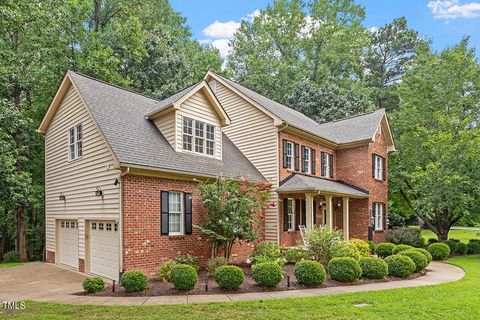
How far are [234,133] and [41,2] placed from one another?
12.0 metres

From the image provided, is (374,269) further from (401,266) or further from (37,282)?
(37,282)

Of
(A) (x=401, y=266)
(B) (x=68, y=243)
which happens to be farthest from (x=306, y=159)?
(B) (x=68, y=243)

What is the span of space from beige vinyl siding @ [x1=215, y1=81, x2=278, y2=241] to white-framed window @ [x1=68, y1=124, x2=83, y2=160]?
311 inches

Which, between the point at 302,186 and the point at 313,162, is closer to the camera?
the point at 302,186

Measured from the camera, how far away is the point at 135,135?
1258 cm

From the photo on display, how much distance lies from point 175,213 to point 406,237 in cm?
1411

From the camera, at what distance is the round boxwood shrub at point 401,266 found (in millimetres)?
11609

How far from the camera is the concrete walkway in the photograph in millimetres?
8508

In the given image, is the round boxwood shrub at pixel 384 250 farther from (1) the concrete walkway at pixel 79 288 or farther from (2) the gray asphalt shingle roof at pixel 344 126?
Result: (2) the gray asphalt shingle roof at pixel 344 126

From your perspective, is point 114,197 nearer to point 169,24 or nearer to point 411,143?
point 411,143

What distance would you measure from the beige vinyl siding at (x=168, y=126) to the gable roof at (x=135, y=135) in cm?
16

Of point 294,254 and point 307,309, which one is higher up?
point 307,309

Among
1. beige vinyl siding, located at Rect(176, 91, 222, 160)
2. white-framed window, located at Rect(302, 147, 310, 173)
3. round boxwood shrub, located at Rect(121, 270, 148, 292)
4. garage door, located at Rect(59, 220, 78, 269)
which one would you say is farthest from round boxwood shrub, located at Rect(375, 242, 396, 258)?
garage door, located at Rect(59, 220, 78, 269)

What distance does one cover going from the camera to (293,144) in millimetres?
17875
